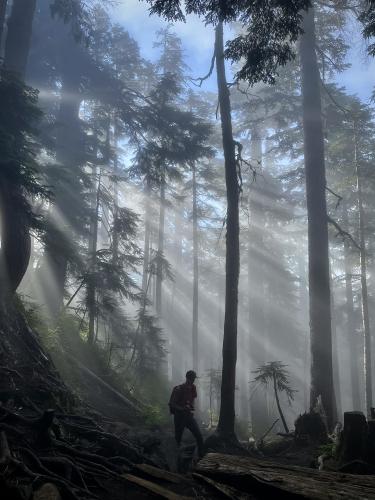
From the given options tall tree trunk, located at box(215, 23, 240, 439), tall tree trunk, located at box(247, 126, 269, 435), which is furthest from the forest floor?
tall tree trunk, located at box(247, 126, 269, 435)

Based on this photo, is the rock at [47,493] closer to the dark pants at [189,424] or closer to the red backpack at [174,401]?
the red backpack at [174,401]

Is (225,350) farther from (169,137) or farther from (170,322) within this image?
(170,322)

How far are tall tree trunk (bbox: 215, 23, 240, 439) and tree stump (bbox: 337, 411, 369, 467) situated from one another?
136 inches

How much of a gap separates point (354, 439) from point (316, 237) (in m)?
8.15

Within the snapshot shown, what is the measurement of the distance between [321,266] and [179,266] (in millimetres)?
29475

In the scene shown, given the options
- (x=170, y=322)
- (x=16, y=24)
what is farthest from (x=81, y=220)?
(x=170, y=322)

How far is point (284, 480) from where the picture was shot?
500 centimetres

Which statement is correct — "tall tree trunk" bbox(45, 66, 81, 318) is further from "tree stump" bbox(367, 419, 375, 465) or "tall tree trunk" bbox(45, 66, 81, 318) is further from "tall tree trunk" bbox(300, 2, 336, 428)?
"tree stump" bbox(367, 419, 375, 465)

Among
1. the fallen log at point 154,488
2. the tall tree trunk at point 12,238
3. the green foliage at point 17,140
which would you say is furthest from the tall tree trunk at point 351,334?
the fallen log at point 154,488

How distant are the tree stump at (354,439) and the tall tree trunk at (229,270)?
345 centimetres

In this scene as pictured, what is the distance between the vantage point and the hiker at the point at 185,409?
8.91m

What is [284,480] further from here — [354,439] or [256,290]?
[256,290]

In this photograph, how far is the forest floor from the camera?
4.66 meters

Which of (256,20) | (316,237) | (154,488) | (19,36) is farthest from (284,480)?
(19,36)
